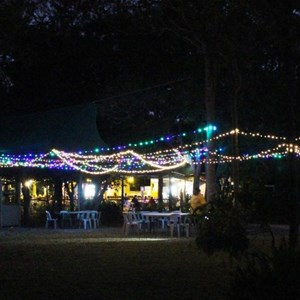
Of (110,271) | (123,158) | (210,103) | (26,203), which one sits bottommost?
(110,271)

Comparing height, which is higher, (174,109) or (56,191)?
(174,109)

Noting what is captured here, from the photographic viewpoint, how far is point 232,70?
774 inches

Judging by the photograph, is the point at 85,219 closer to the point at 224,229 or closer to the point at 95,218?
the point at 95,218

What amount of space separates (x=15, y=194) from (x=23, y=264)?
52.5 ft

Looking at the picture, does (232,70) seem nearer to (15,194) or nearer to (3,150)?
(3,150)

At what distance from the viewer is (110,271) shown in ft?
35.6

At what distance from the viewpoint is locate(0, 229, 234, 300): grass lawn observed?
8.61 meters

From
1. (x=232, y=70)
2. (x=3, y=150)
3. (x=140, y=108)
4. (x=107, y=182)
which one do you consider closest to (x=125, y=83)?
(x=140, y=108)

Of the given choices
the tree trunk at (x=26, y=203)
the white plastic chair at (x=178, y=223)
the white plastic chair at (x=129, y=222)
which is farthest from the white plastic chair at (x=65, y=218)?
the white plastic chair at (x=178, y=223)

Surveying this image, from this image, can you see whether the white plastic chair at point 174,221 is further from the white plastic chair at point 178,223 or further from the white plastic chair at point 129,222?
the white plastic chair at point 129,222

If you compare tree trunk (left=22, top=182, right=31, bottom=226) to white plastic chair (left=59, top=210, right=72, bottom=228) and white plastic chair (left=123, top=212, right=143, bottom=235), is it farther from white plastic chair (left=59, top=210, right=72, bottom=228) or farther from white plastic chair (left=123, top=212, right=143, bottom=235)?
white plastic chair (left=123, top=212, right=143, bottom=235)

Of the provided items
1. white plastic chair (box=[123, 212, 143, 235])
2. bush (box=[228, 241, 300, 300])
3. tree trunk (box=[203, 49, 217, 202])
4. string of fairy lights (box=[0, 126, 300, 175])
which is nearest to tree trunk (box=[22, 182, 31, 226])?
string of fairy lights (box=[0, 126, 300, 175])

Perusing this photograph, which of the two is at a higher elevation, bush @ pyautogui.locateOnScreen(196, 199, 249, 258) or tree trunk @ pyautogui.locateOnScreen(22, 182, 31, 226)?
tree trunk @ pyautogui.locateOnScreen(22, 182, 31, 226)

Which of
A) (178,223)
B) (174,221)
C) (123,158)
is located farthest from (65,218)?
(178,223)
